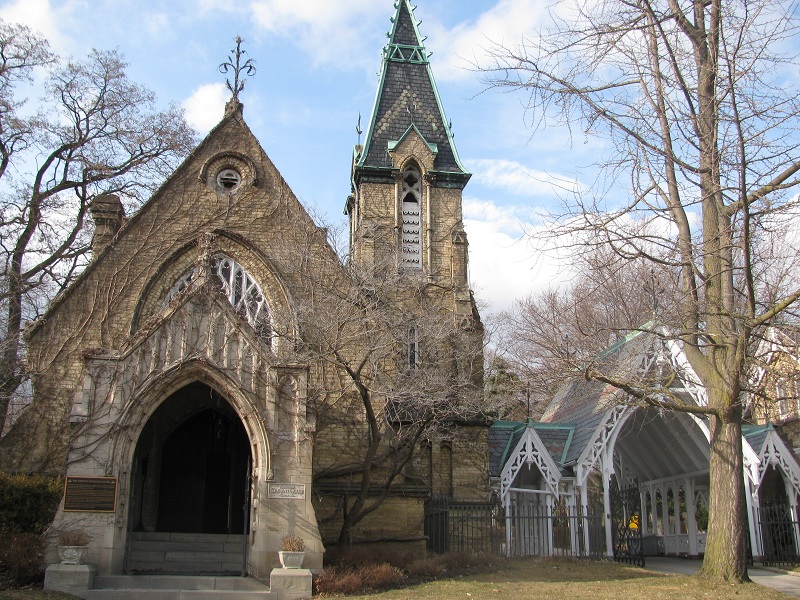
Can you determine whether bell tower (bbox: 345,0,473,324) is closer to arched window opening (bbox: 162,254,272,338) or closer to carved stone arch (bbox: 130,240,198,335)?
arched window opening (bbox: 162,254,272,338)

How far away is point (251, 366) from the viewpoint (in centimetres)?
1471

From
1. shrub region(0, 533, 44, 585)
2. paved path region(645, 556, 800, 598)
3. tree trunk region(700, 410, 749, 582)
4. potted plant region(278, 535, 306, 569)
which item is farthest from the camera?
paved path region(645, 556, 800, 598)

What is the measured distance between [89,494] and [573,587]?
824 centimetres

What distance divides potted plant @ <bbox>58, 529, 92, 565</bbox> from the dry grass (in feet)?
14.4

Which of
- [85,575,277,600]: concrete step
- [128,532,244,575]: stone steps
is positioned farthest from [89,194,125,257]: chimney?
[85,575,277,600]: concrete step

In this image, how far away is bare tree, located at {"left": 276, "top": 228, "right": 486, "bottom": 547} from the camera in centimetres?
1711

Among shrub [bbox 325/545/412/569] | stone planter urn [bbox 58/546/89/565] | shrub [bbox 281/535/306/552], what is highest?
shrub [bbox 281/535/306/552]

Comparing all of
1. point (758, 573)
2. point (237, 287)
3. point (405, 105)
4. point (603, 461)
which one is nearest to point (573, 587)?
point (758, 573)

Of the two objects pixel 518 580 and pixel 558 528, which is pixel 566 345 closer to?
pixel 518 580

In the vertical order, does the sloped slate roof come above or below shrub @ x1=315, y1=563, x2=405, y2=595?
above

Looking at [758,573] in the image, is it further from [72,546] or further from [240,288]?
[72,546]

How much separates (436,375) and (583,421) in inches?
299

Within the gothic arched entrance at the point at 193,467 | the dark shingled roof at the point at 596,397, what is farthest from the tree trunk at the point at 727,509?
the gothic arched entrance at the point at 193,467

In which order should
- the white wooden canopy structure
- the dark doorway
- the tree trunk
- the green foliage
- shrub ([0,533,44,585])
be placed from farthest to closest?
1. the white wooden canopy structure
2. the dark doorway
3. the green foliage
4. the tree trunk
5. shrub ([0,533,44,585])
